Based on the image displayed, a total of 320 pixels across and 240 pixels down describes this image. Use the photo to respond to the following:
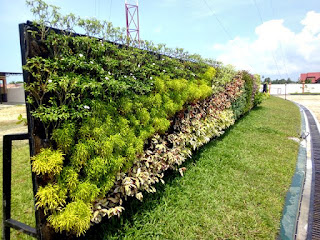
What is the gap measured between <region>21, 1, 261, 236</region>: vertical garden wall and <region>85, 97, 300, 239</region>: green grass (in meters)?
0.48

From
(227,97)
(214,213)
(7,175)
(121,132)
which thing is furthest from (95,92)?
(227,97)

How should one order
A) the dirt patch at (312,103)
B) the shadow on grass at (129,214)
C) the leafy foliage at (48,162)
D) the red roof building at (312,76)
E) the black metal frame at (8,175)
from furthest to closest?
the red roof building at (312,76) → the dirt patch at (312,103) → the shadow on grass at (129,214) → the black metal frame at (8,175) → the leafy foliage at (48,162)

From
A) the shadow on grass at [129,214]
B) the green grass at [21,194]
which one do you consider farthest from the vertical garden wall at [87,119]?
the green grass at [21,194]

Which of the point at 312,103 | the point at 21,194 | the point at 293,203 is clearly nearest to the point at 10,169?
the point at 21,194

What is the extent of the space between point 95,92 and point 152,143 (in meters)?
1.41

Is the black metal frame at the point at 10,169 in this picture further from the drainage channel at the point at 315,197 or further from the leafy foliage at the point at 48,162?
the drainage channel at the point at 315,197

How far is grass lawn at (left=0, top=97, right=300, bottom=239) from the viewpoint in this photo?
267 cm

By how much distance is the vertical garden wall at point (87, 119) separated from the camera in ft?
6.11

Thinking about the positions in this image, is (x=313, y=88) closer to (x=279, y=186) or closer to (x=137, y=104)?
(x=279, y=186)

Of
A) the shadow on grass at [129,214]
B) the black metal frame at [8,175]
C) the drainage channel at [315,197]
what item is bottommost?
the drainage channel at [315,197]

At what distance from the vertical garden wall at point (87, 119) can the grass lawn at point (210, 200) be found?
1.55 feet

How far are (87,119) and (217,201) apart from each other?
2.50m

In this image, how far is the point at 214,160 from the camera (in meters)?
4.76

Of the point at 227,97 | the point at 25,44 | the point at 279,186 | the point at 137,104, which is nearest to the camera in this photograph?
the point at 25,44
